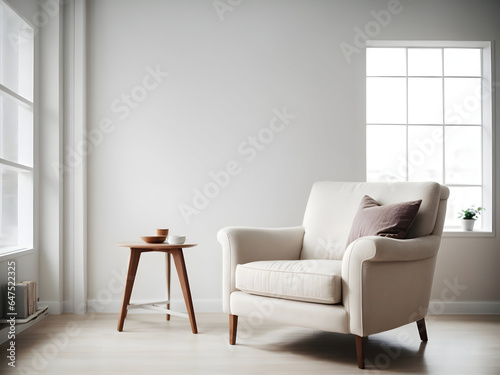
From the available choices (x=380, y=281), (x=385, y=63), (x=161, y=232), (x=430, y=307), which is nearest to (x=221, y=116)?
(x=161, y=232)

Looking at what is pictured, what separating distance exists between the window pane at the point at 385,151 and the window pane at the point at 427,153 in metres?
0.08

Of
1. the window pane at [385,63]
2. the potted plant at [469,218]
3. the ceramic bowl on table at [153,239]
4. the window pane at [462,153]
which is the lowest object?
the ceramic bowl on table at [153,239]

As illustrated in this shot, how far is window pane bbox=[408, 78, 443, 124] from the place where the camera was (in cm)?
396

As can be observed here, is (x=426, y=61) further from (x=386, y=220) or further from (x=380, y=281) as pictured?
(x=380, y=281)

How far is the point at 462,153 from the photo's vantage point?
3939 mm

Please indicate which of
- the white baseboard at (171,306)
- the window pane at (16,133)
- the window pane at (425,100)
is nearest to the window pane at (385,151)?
the window pane at (425,100)

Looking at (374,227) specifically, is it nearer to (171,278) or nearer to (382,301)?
(382,301)

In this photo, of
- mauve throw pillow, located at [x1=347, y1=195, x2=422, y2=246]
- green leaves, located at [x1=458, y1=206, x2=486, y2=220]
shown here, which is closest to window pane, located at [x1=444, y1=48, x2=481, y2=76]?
green leaves, located at [x1=458, y1=206, x2=486, y2=220]

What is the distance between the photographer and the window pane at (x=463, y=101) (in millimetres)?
3936

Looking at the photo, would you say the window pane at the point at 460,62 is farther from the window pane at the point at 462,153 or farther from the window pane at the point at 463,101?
the window pane at the point at 462,153

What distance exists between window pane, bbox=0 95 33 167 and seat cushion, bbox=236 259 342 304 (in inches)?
68.8

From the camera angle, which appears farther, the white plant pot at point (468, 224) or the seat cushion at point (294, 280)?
the white plant pot at point (468, 224)

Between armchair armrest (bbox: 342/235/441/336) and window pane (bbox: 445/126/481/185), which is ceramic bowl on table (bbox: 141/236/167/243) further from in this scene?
window pane (bbox: 445/126/481/185)

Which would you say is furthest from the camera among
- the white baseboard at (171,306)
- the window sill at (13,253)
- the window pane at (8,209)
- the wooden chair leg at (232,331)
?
the white baseboard at (171,306)
